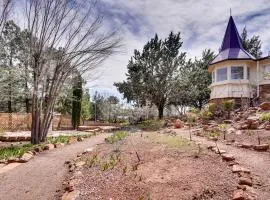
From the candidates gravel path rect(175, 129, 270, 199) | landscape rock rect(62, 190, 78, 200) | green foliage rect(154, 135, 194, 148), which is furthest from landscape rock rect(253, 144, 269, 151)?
landscape rock rect(62, 190, 78, 200)

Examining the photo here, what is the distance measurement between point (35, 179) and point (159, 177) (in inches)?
89.9

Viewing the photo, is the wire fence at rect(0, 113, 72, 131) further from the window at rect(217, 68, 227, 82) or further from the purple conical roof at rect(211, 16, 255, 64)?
the purple conical roof at rect(211, 16, 255, 64)

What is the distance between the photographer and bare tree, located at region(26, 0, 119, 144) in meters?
8.51

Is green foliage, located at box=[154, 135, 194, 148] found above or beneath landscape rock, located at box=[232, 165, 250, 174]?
above

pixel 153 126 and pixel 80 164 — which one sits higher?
pixel 153 126

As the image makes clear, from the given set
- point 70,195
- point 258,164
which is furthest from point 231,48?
point 70,195

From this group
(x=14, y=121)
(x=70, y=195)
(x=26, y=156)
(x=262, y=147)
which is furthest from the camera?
(x=14, y=121)

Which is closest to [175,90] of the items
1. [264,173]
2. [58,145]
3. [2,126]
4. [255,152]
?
[2,126]

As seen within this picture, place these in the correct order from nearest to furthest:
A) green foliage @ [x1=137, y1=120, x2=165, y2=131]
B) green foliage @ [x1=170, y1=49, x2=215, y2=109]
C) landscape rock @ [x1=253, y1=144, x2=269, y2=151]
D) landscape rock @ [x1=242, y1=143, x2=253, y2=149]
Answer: landscape rock @ [x1=253, y1=144, x2=269, y2=151], landscape rock @ [x1=242, y1=143, x2=253, y2=149], green foliage @ [x1=137, y1=120, x2=165, y2=131], green foliage @ [x1=170, y1=49, x2=215, y2=109]

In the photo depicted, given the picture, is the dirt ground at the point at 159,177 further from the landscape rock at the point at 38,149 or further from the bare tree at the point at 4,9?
the bare tree at the point at 4,9

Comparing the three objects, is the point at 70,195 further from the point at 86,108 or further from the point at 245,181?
the point at 86,108

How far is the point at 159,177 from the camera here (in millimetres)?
4203

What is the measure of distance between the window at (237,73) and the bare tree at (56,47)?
36.1 ft

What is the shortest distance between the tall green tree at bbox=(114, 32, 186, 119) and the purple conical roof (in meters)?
3.67
